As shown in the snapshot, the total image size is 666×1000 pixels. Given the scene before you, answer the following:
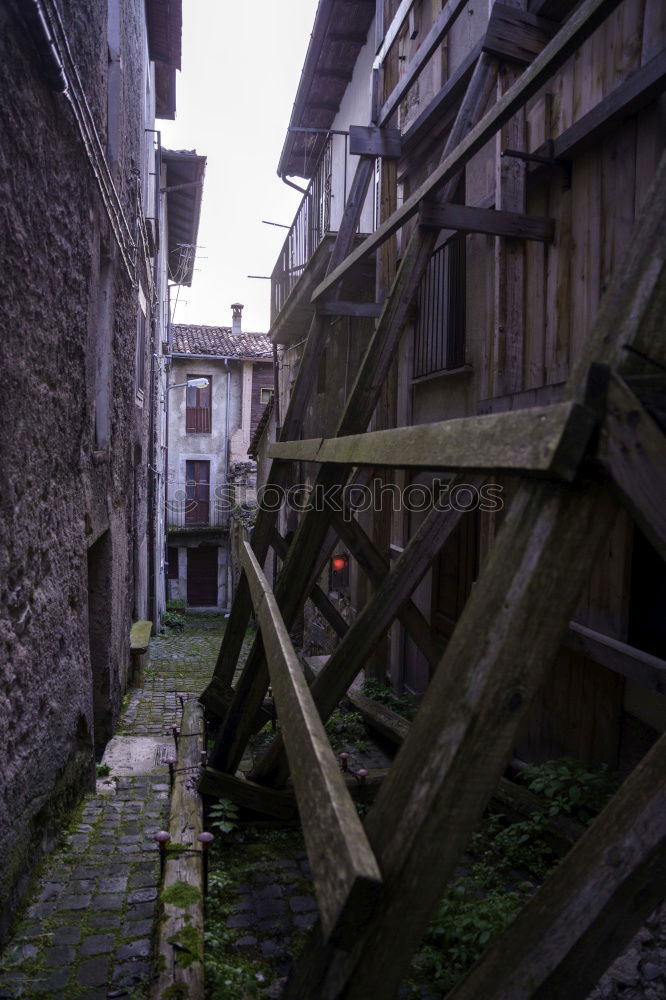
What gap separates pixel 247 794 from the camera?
4023 mm

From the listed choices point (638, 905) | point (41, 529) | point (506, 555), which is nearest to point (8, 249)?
point (41, 529)

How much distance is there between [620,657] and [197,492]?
23903 millimetres

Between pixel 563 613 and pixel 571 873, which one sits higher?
pixel 563 613

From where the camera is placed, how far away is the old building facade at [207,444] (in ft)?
83.2

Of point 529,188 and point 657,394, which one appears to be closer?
point 657,394

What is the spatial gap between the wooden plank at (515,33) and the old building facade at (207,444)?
21.4m

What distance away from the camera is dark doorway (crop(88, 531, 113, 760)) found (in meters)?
6.64

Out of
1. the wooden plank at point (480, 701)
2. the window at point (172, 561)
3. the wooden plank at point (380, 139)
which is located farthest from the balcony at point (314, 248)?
the window at point (172, 561)

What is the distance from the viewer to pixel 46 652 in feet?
13.1

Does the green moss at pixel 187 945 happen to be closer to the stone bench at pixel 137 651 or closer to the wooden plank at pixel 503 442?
the wooden plank at pixel 503 442

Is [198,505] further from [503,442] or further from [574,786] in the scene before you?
[503,442]

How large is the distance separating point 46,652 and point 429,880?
10.3 feet

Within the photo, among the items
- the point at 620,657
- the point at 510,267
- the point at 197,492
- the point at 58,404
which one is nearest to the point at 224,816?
the point at 620,657

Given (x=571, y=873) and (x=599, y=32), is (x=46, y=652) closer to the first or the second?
(x=571, y=873)
